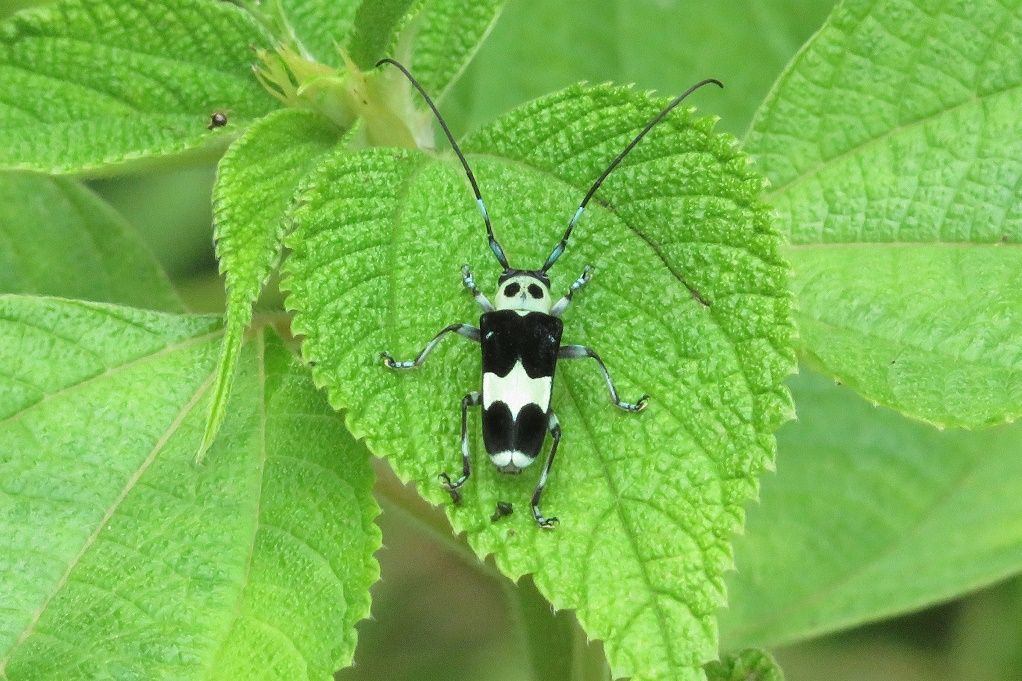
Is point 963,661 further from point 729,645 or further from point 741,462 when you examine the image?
point 741,462

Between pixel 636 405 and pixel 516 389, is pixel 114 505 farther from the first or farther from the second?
pixel 636 405

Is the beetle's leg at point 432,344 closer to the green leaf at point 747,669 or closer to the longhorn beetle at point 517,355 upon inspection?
the longhorn beetle at point 517,355

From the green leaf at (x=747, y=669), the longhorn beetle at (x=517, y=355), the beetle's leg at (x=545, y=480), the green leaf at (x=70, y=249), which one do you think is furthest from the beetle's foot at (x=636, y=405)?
the green leaf at (x=70, y=249)

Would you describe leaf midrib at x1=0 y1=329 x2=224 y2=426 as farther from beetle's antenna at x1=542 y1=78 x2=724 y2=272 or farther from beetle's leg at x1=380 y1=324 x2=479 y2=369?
beetle's antenna at x1=542 y1=78 x2=724 y2=272

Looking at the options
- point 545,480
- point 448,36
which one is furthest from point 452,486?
point 448,36

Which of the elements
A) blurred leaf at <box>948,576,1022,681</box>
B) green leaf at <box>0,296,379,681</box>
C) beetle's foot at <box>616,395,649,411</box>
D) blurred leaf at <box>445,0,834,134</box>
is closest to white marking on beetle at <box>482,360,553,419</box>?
beetle's foot at <box>616,395,649,411</box>

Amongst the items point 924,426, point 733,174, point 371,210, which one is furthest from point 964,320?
point 924,426
